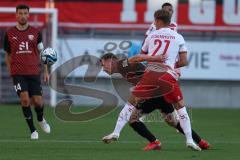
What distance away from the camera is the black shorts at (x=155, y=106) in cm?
1432

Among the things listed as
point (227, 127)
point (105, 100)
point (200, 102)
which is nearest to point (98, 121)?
point (105, 100)

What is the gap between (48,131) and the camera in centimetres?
1742

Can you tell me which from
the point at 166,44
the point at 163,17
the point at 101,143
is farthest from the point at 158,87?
the point at 101,143

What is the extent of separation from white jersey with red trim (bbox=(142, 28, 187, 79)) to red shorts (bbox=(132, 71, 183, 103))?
224 mm

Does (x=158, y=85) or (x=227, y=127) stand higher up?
(x=158, y=85)

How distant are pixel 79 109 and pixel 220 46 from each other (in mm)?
5486

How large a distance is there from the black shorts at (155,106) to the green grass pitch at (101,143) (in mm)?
643

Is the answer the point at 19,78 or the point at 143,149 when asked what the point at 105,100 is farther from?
the point at 143,149

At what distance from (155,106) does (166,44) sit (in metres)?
1.17

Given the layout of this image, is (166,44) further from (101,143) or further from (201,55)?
(201,55)

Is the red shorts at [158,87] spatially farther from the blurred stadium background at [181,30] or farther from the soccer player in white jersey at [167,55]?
the blurred stadium background at [181,30]

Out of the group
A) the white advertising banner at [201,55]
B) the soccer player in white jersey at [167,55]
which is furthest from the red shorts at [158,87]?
the white advertising banner at [201,55]

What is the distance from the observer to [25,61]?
16906 mm

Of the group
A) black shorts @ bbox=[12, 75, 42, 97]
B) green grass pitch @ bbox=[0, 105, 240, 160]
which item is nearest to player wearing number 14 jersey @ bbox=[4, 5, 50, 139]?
black shorts @ bbox=[12, 75, 42, 97]
